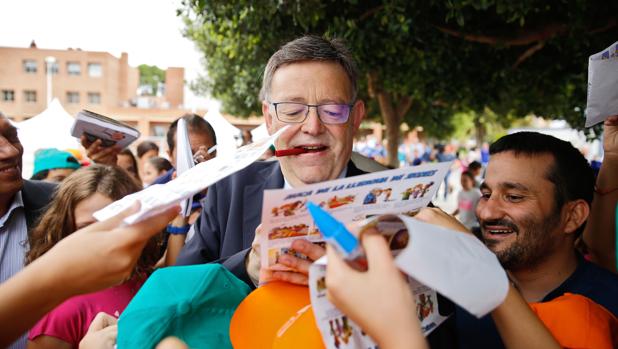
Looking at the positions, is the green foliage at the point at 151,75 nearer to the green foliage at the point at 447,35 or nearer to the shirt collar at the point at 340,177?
the green foliage at the point at 447,35

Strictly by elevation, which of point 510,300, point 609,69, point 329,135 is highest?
point 609,69

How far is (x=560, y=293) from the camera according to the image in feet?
5.80

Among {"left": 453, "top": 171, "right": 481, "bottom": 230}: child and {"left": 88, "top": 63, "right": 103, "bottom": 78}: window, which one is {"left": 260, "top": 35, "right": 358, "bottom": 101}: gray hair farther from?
{"left": 88, "top": 63, "right": 103, "bottom": 78}: window

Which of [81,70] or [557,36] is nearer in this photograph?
[557,36]

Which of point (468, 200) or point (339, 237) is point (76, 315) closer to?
point (339, 237)

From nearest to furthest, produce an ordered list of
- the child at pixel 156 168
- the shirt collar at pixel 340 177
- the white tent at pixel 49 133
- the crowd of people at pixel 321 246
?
1. the crowd of people at pixel 321 246
2. the shirt collar at pixel 340 177
3. the child at pixel 156 168
4. the white tent at pixel 49 133

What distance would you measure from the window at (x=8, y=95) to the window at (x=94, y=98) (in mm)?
6829

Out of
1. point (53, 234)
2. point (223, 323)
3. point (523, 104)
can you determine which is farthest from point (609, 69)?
point (523, 104)

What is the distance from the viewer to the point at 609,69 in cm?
197

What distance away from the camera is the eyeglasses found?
5.95ft

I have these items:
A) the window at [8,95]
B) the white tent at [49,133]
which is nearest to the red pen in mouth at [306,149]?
the white tent at [49,133]

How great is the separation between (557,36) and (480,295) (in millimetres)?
5529

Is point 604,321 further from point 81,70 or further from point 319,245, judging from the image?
point 81,70

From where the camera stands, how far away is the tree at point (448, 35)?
4.82m
